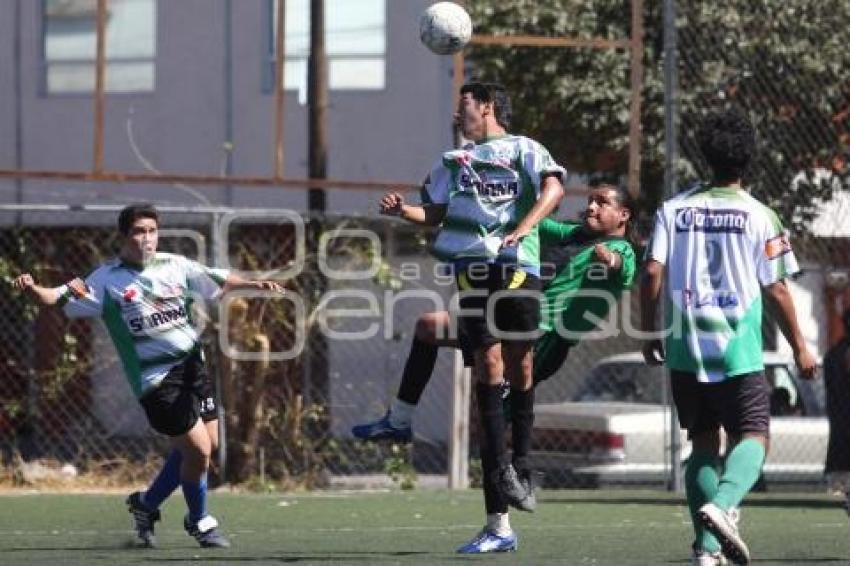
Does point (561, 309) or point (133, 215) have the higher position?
point (133, 215)

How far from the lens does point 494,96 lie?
1052cm

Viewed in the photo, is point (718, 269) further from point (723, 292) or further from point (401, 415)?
point (401, 415)

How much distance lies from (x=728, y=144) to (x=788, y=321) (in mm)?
761

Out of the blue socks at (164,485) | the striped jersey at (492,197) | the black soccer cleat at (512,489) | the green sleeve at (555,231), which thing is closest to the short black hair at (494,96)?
the striped jersey at (492,197)

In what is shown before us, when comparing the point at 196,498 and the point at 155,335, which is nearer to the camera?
the point at 196,498

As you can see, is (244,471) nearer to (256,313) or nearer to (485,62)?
(256,313)

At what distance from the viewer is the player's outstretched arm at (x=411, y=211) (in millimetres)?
10219

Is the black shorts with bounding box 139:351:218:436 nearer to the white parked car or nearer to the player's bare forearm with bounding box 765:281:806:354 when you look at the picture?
the player's bare forearm with bounding box 765:281:806:354

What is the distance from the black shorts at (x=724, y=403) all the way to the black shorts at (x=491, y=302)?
1.72m

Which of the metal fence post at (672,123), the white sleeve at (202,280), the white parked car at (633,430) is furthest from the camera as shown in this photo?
the white parked car at (633,430)

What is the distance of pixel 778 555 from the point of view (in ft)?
33.6

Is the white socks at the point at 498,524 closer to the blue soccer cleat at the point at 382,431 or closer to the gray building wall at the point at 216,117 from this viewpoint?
the blue soccer cleat at the point at 382,431

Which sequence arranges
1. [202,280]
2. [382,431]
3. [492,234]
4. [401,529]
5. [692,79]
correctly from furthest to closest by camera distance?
1. [692,79]
2. [401,529]
3. [202,280]
4. [382,431]
5. [492,234]

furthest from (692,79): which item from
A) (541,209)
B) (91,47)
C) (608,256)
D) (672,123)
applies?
(91,47)
